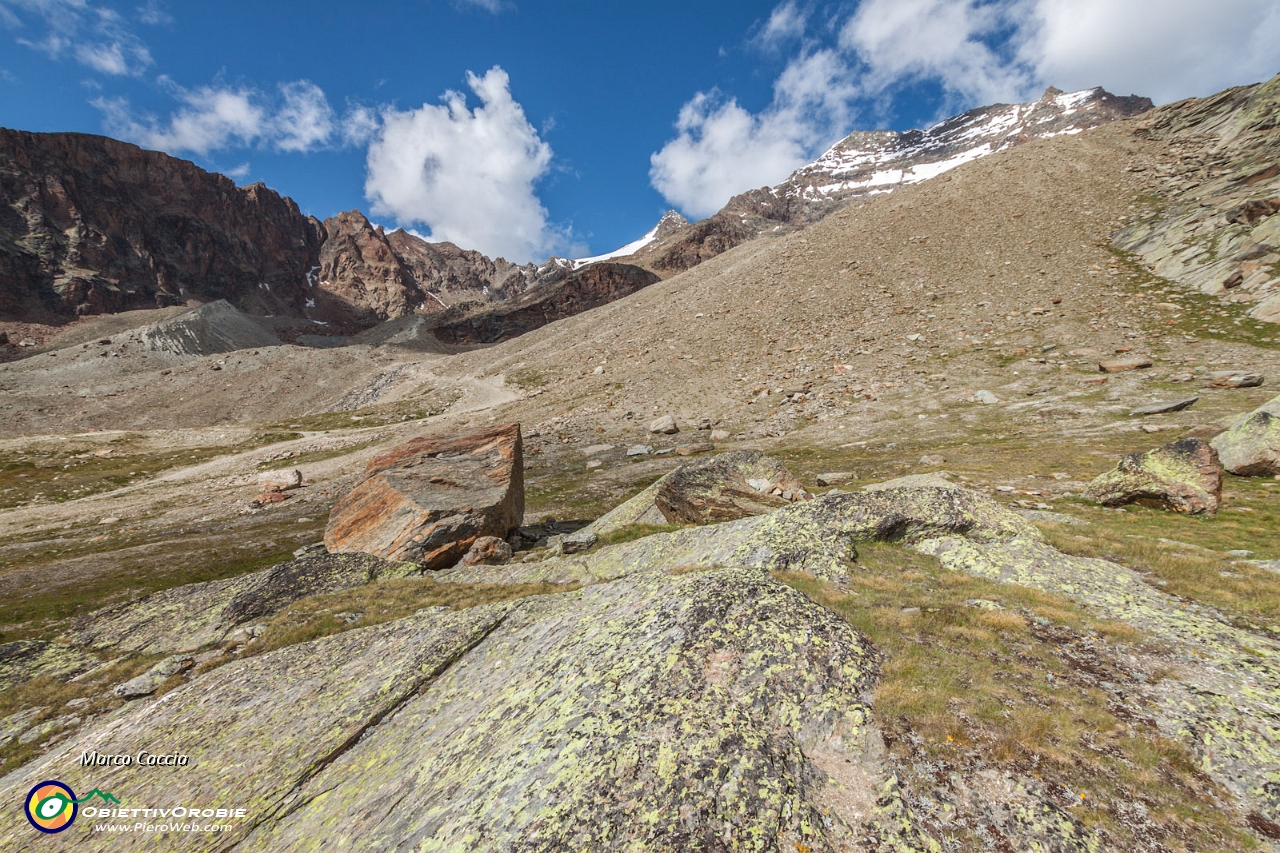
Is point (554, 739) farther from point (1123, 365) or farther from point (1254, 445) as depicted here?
point (1123, 365)

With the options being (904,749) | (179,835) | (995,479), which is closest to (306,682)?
(179,835)

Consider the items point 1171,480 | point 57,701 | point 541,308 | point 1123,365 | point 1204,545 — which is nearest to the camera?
point 57,701

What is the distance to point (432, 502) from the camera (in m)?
17.3

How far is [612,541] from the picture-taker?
662 inches

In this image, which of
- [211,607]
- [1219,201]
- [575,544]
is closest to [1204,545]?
[575,544]

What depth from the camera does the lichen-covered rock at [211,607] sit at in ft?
38.5

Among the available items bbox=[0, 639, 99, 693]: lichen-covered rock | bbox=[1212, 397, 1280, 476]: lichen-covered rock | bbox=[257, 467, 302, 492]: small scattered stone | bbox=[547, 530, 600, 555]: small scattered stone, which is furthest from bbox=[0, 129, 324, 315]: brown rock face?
bbox=[1212, 397, 1280, 476]: lichen-covered rock

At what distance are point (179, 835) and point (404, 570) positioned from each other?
9.60 m

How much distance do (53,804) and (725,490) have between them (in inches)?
623

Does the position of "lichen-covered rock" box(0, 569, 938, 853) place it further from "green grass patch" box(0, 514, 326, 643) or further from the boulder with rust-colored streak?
"green grass patch" box(0, 514, 326, 643)

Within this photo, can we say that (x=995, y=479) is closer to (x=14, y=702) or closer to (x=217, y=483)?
(x=14, y=702)

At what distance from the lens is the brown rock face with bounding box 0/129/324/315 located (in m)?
138

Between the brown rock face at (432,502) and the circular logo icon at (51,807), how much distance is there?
29.0 ft

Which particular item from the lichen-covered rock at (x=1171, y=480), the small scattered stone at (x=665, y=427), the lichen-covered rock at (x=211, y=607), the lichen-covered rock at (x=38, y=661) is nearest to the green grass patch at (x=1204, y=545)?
the lichen-covered rock at (x=1171, y=480)
